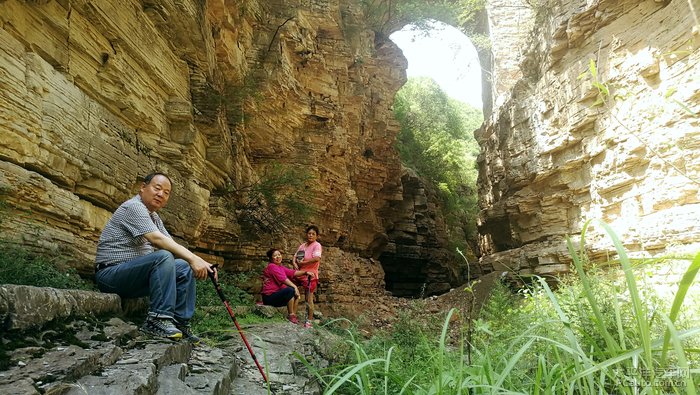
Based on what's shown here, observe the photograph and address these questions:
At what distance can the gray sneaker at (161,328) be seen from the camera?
366 centimetres

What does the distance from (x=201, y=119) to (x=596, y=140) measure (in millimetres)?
9293

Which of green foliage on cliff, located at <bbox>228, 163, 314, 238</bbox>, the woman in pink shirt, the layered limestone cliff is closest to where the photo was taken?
the layered limestone cliff

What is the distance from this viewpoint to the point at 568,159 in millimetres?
12898

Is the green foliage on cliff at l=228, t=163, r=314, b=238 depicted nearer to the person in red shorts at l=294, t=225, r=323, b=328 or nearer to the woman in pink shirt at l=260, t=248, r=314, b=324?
the person in red shorts at l=294, t=225, r=323, b=328

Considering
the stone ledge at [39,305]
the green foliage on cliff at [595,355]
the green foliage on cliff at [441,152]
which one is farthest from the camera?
the green foliage on cliff at [441,152]

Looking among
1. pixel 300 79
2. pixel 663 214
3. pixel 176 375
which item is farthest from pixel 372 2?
pixel 176 375

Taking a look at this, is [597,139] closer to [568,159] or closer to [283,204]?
[568,159]

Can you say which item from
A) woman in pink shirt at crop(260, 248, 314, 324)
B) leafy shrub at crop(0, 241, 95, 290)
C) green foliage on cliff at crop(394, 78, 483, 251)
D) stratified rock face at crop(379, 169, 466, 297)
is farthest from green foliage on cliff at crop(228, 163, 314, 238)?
green foliage on cliff at crop(394, 78, 483, 251)

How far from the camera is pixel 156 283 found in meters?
3.83

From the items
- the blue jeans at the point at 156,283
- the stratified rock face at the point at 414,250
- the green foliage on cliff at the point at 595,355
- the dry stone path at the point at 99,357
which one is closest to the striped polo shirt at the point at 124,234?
the blue jeans at the point at 156,283

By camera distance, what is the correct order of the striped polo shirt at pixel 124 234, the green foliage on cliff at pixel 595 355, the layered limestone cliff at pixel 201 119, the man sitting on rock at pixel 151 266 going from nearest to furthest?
the green foliage on cliff at pixel 595 355
the man sitting on rock at pixel 151 266
the striped polo shirt at pixel 124 234
the layered limestone cliff at pixel 201 119

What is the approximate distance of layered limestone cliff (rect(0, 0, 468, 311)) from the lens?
4754 millimetres

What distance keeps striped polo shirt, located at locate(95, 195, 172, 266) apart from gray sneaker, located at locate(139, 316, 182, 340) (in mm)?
651

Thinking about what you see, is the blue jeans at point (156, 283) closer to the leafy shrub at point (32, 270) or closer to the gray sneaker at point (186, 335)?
the gray sneaker at point (186, 335)
